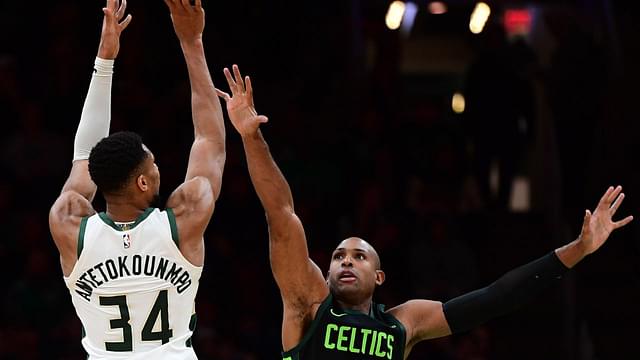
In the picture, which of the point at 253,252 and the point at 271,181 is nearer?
the point at 271,181

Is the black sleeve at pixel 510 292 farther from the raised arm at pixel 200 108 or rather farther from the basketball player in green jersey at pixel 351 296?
the raised arm at pixel 200 108

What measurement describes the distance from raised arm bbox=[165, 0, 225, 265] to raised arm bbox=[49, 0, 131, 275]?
0.32 metres

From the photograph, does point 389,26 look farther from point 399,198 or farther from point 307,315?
point 307,315

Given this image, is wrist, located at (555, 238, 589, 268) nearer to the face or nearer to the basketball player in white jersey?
the basketball player in white jersey

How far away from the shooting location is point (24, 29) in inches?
455

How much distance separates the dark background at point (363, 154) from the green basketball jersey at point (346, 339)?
414 centimetres

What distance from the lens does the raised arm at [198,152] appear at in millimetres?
4578

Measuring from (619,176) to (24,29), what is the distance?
6.16 m

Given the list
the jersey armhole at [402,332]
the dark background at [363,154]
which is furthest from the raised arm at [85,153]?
the dark background at [363,154]

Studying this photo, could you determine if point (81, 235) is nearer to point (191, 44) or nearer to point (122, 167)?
point (122, 167)

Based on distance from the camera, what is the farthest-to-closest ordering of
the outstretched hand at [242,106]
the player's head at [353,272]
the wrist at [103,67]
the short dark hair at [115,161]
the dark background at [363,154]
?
1. the dark background at [363,154]
2. the player's head at [353,272]
3. the outstretched hand at [242,106]
4. the wrist at [103,67]
5. the short dark hair at [115,161]

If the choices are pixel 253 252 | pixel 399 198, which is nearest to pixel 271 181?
pixel 253 252

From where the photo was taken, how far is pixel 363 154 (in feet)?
37.4

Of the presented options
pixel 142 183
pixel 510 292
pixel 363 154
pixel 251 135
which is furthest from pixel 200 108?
pixel 363 154
